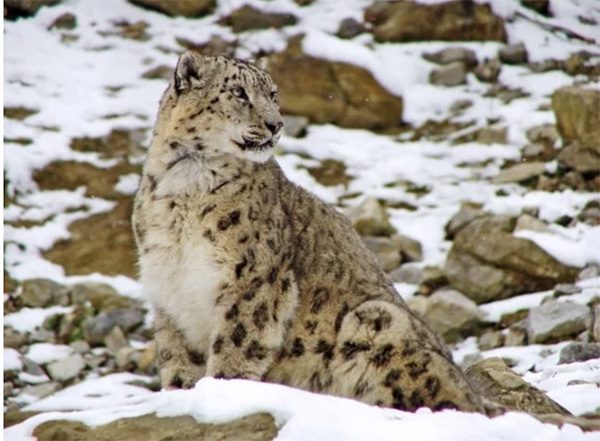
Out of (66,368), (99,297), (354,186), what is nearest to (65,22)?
(354,186)

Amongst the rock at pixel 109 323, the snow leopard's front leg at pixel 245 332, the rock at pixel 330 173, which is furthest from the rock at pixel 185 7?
the snow leopard's front leg at pixel 245 332

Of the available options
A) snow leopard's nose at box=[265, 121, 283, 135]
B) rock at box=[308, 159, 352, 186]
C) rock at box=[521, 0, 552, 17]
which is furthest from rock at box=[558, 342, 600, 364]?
rock at box=[521, 0, 552, 17]

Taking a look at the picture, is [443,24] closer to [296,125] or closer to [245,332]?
[296,125]

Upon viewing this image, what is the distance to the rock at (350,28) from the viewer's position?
56.9ft

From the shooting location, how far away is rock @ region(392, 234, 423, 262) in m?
12.2

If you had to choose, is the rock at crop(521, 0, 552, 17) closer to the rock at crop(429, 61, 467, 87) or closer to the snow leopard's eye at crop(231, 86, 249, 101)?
the rock at crop(429, 61, 467, 87)

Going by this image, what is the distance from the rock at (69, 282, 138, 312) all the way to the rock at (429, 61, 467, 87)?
21.8 ft

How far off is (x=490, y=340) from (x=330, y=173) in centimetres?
484

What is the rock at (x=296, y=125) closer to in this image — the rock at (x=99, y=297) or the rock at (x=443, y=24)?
the rock at (x=443, y=24)

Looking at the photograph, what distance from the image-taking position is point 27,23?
17859 millimetres

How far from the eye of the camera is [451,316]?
34.9 feet

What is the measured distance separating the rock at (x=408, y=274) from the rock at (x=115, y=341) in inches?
109

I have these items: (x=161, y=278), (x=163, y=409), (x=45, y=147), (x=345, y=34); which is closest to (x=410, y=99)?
(x=345, y=34)

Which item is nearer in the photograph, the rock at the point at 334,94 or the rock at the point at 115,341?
the rock at the point at 115,341
